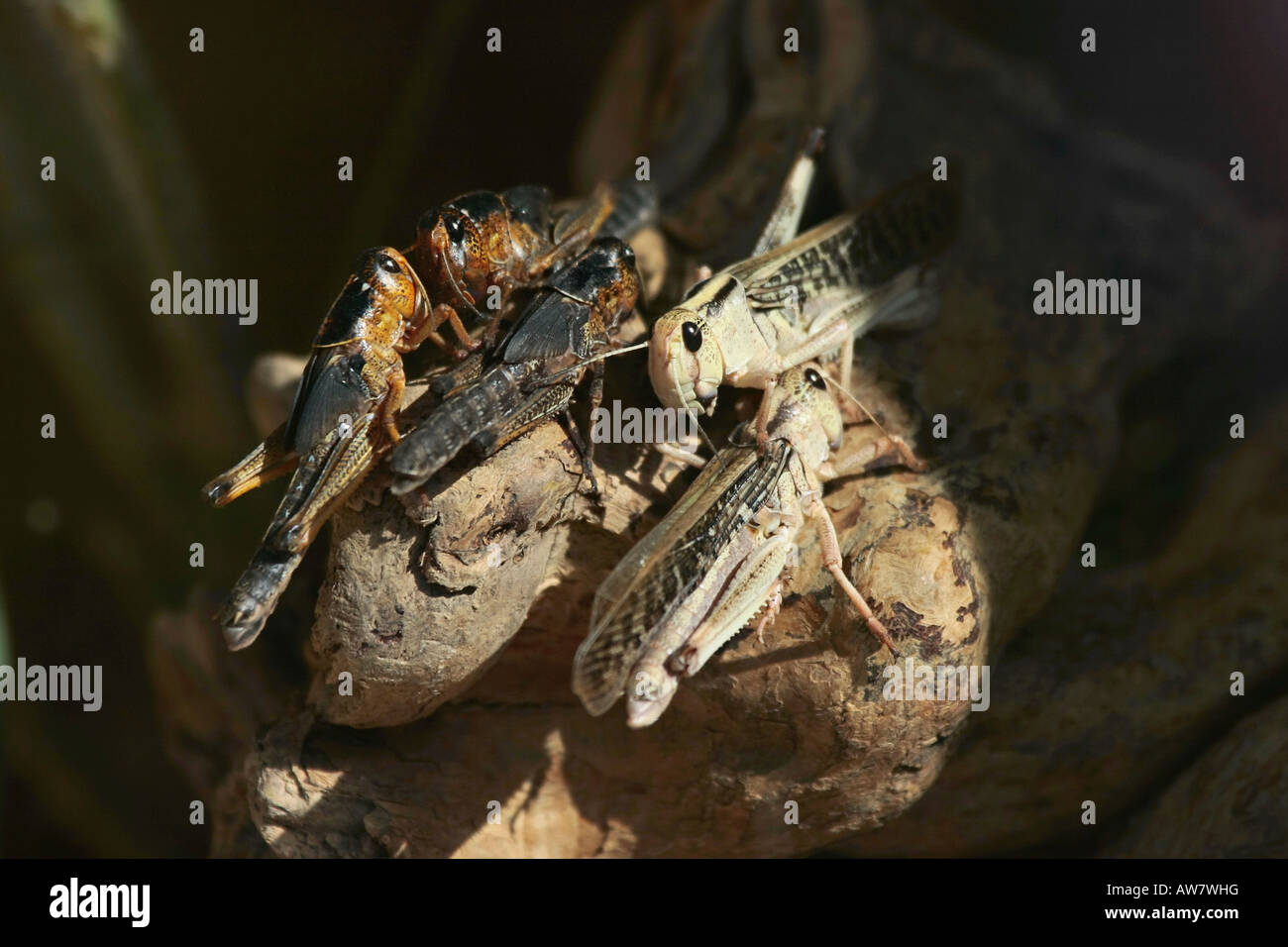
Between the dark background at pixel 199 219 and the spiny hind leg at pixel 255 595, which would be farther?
the dark background at pixel 199 219

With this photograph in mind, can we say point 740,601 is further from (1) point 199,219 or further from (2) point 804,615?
(1) point 199,219

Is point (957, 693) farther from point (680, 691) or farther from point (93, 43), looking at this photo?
point (93, 43)

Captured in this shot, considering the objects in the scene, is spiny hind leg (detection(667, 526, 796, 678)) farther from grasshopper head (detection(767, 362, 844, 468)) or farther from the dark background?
the dark background

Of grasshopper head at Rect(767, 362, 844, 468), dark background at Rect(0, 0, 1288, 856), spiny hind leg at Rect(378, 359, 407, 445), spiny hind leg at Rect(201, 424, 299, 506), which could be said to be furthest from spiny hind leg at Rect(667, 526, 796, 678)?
dark background at Rect(0, 0, 1288, 856)

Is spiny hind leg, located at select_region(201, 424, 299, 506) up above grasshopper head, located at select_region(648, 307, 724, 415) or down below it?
below

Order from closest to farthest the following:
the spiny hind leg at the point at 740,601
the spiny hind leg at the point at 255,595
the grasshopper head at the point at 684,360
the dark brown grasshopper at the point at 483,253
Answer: the spiny hind leg at the point at 255,595, the spiny hind leg at the point at 740,601, the grasshopper head at the point at 684,360, the dark brown grasshopper at the point at 483,253

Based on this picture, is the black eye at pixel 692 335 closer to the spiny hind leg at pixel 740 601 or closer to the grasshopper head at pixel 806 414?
the grasshopper head at pixel 806 414

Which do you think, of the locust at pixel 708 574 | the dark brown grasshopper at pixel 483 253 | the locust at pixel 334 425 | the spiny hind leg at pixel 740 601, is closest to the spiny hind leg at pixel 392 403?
the locust at pixel 334 425
